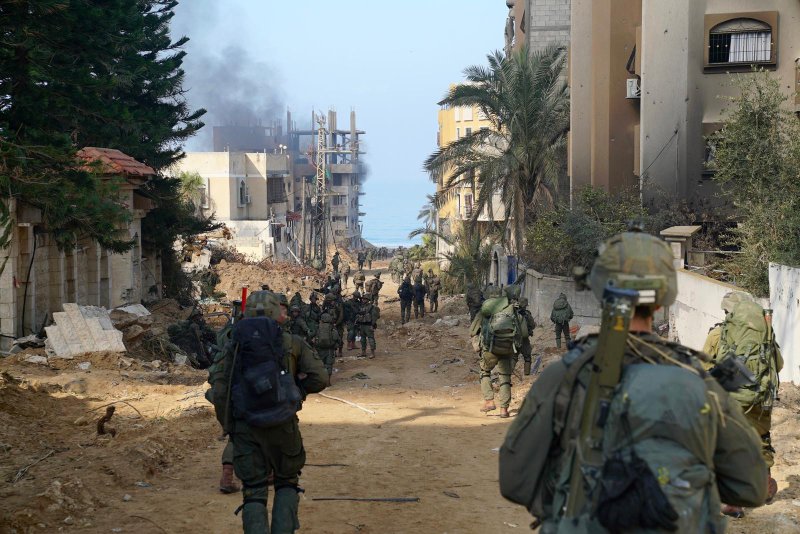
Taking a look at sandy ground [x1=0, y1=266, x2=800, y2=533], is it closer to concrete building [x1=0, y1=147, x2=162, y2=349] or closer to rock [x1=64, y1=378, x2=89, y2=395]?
rock [x1=64, y1=378, x2=89, y2=395]

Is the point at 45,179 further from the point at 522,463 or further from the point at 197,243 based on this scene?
the point at 197,243

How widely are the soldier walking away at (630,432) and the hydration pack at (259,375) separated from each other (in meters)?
2.55

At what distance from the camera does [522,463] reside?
3.52 metres

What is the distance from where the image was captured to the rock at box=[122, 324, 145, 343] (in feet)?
62.9

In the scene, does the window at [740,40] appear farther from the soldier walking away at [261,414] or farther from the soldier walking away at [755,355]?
the soldier walking away at [261,414]

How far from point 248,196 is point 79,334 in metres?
49.0

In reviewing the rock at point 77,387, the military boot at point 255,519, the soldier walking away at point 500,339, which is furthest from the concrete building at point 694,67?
the military boot at point 255,519

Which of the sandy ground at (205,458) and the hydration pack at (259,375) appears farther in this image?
the sandy ground at (205,458)

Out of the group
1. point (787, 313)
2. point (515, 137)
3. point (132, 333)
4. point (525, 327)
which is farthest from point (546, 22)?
point (787, 313)

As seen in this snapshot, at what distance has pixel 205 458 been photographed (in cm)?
999

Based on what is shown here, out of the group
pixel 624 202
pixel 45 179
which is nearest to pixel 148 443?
pixel 45 179

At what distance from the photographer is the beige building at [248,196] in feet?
194

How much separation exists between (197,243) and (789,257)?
2840cm

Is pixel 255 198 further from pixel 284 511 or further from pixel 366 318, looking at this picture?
pixel 284 511
